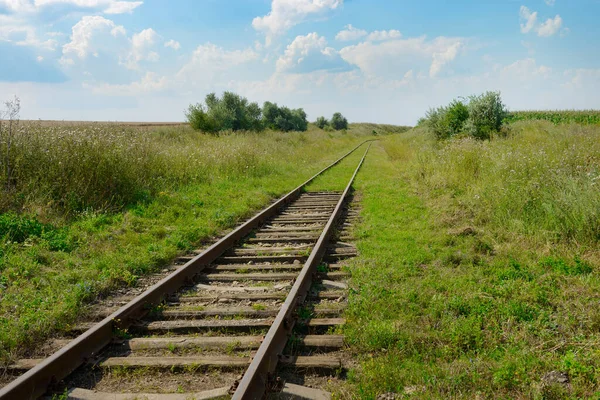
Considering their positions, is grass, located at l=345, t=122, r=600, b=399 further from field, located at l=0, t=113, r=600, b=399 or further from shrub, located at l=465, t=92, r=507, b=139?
shrub, located at l=465, t=92, r=507, b=139

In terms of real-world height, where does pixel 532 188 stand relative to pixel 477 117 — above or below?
below

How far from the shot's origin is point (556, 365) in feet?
11.8

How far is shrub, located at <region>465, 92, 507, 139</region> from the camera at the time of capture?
60.1ft

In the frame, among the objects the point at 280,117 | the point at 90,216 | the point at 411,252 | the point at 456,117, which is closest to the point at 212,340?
A: the point at 411,252

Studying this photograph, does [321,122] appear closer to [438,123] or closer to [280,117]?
[280,117]

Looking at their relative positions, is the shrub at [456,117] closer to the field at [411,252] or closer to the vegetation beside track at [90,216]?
the field at [411,252]

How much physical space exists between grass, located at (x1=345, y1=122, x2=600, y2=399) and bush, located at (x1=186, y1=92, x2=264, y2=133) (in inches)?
1017

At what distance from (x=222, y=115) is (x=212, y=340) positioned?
35.9 meters

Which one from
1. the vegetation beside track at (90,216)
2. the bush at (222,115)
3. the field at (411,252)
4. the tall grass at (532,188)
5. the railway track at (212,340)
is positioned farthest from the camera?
the bush at (222,115)

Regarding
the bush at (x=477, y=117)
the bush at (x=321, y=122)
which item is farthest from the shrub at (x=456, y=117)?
the bush at (x=321, y=122)

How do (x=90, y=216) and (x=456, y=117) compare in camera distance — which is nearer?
(x=90, y=216)

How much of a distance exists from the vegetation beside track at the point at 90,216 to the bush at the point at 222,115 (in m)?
20.2

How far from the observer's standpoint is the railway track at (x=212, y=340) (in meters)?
3.37

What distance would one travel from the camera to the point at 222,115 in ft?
126
